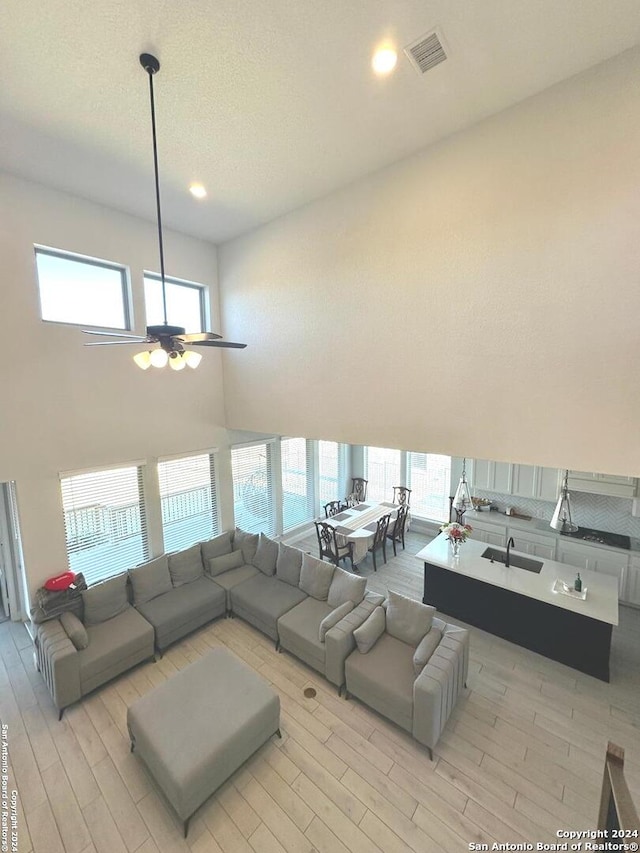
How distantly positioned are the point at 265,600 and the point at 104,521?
102 inches

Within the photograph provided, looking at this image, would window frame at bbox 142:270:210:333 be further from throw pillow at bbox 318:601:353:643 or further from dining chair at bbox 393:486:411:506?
dining chair at bbox 393:486:411:506

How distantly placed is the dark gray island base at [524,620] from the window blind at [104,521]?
4.63 metres

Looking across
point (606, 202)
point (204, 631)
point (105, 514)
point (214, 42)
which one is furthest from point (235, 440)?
point (606, 202)

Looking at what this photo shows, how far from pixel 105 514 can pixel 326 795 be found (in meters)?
4.19

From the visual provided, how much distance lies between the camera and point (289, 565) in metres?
5.14

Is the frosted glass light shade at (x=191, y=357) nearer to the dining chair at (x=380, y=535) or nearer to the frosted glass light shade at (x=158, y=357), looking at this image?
the frosted glass light shade at (x=158, y=357)

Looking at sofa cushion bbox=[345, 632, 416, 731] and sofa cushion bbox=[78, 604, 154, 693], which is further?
sofa cushion bbox=[78, 604, 154, 693]

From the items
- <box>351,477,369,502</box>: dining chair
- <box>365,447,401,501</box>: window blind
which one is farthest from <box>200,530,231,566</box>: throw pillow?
<box>365,447,401,501</box>: window blind

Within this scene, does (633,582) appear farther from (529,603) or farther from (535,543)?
(529,603)

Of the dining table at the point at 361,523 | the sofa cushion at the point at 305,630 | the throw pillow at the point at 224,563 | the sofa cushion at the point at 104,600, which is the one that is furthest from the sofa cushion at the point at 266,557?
the sofa cushion at the point at 104,600

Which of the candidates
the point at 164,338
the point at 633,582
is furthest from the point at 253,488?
the point at 633,582

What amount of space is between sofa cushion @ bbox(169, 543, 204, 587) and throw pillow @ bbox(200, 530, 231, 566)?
0.35ft

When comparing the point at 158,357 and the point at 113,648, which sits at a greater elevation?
the point at 158,357

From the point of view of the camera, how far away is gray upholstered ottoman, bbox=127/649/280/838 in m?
2.64
